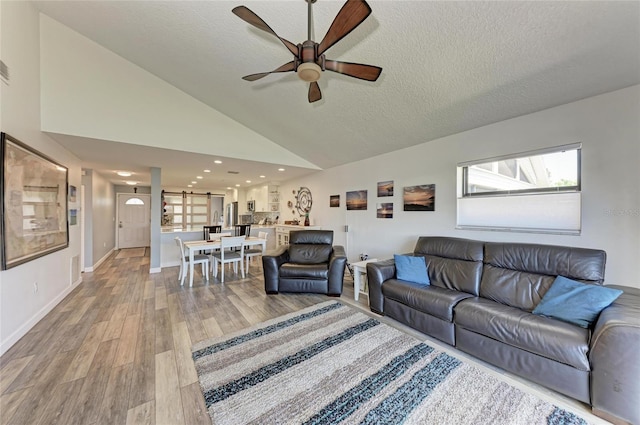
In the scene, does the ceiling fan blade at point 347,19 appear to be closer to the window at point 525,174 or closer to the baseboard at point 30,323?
the window at point 525,174

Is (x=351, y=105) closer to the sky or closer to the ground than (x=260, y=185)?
closer to the sky

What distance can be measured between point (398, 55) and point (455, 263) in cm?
246

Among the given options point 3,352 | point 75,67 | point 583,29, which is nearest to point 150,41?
point 75,67

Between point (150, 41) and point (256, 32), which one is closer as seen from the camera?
point (256, 32)

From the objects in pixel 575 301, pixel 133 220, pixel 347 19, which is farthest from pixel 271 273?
pixel 133 220

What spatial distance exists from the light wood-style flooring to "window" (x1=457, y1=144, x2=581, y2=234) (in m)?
2.59

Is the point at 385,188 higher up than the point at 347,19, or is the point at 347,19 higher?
the point at 347,19

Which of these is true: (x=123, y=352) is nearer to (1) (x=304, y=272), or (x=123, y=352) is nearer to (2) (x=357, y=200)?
(1) (x=304, y=272)

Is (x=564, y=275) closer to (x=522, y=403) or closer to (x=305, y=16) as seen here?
(x=522, y=403)

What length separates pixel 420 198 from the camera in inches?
150

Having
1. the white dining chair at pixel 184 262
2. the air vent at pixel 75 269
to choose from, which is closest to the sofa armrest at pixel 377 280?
the white dining chair at pixel 184 262

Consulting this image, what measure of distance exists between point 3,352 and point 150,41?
3714mm

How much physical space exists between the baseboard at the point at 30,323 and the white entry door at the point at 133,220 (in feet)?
16.8

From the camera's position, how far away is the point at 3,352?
84.3 inches
